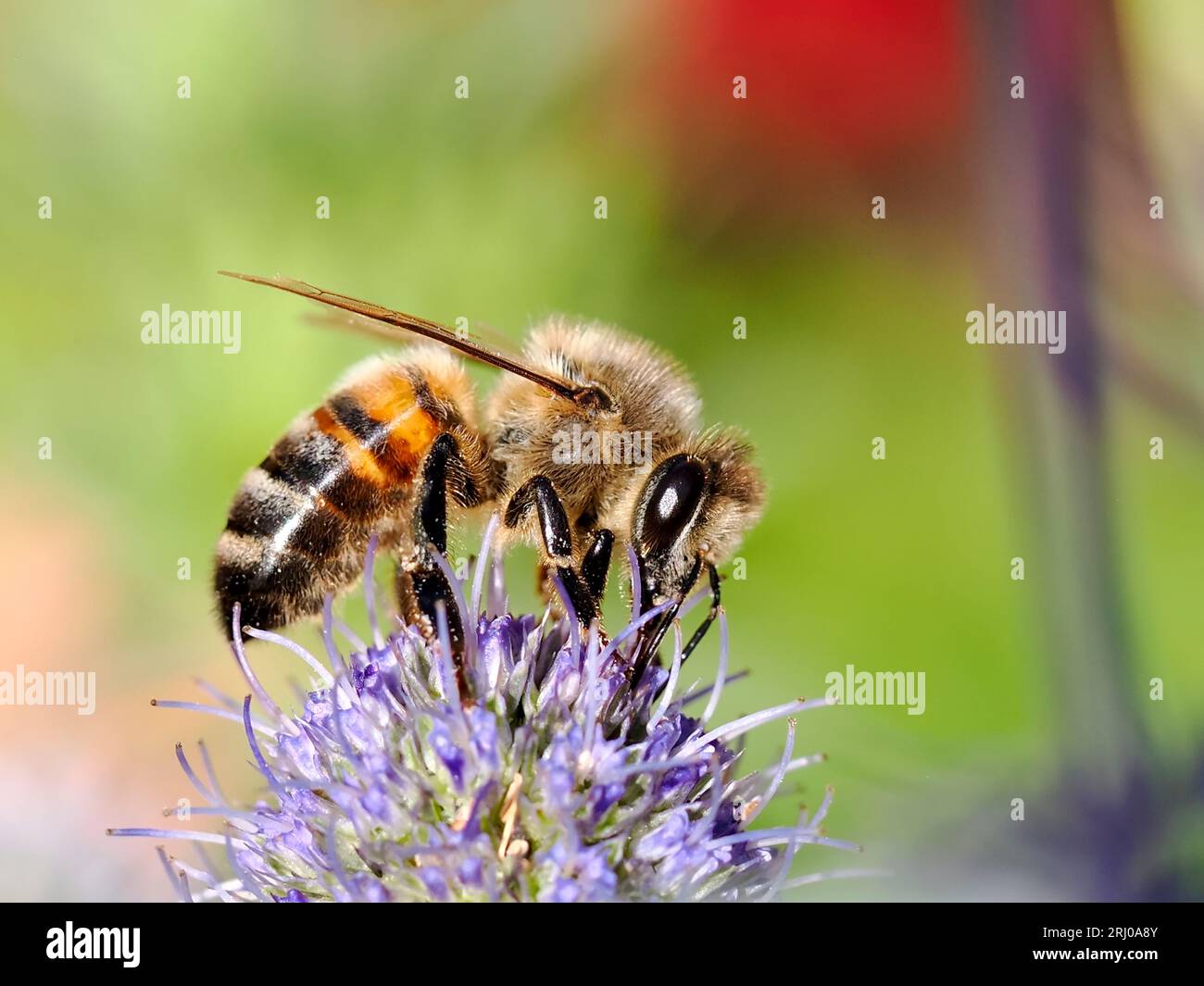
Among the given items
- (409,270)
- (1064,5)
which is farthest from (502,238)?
(1064,5)

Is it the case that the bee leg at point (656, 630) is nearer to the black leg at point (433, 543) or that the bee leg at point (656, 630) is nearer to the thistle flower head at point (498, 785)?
the thistle flower head at point (498, 785)

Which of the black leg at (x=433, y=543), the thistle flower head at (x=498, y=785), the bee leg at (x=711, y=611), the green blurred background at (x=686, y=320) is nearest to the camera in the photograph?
the thistle flower head at (x=498, y=785)

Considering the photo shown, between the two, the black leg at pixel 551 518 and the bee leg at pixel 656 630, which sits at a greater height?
the black leg at pixel 551 518

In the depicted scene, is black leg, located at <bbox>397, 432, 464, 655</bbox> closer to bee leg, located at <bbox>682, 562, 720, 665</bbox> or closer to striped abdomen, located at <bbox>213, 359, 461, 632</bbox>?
striped abdomen, located at <bbox>213, 359, 461, 632</bbox>

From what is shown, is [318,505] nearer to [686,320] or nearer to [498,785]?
[498,785]

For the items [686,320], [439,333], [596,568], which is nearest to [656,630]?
[596,568]

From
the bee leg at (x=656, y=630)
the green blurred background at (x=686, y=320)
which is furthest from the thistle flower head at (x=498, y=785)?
the green blurred background at (x=686, y=320)
